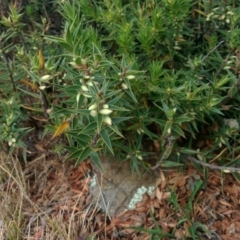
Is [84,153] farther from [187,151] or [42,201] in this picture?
[42,201]

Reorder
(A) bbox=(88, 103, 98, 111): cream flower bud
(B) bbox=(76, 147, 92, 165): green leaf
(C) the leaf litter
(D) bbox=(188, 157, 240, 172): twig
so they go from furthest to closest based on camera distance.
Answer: (C) the leaf litter, (D) bbox=(188, 157, 240, 172): twig, (B) bbox=(76, 147, 92, 165): green leaf, (A) bbox=(88, 103, 98, 111): cream flower bud

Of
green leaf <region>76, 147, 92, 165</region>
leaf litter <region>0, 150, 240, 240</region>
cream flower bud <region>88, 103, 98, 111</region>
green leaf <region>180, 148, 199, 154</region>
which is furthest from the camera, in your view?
leaf litter <region>0, 150, 240, 240</region>

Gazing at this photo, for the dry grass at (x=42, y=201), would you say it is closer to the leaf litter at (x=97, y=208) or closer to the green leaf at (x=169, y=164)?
the leaf litter at (x=97, y=208)

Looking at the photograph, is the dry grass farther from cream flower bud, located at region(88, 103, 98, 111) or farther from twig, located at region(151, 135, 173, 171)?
cream flower bud, located at region(88, 103, 98, 111)

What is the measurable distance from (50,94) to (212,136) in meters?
0.92

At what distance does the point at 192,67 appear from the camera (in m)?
2.21

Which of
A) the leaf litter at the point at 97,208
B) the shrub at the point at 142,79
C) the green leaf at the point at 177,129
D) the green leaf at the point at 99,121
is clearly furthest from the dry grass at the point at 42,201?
the green leaf at the point at 99,121

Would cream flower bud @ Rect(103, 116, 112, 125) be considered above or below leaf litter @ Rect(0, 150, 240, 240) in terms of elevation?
above

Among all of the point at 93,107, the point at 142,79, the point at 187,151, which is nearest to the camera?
the point at 93,107

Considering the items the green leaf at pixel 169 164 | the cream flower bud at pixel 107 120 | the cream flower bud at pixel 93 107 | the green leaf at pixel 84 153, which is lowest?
the green leaf at pixel 169 164

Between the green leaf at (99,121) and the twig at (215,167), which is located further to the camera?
the twig at (215,167)

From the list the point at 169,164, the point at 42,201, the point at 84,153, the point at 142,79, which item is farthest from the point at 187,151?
the point at 42,201

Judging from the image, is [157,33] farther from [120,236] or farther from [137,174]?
[120,236]

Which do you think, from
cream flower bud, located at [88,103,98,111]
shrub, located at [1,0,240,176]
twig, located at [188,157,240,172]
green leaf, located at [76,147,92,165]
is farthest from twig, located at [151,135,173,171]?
cream flower bud, located at [88,103,98,111]
